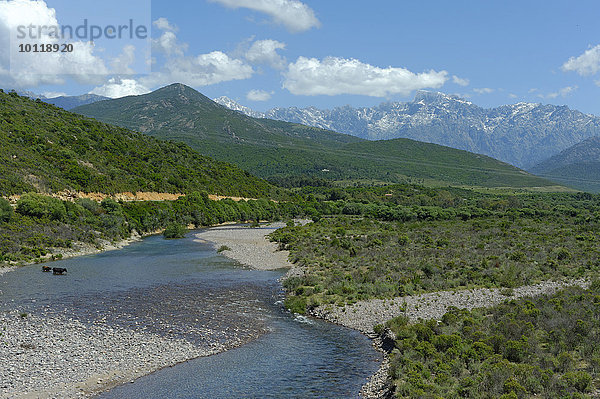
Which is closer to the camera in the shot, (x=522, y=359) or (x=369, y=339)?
(x=522, y=359)

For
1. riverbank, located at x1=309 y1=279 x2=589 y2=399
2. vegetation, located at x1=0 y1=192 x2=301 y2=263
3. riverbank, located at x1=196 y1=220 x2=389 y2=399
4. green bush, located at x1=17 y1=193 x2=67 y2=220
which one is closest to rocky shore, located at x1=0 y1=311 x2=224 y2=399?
riverbank, located at x1=196 y1=220 x2=389 y2=399

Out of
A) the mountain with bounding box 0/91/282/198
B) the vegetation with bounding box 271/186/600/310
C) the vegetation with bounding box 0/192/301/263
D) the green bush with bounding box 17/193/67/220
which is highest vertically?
the mountain with bounding box 0/91/282/198

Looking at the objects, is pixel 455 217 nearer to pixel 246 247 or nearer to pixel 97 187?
pixel 246 247

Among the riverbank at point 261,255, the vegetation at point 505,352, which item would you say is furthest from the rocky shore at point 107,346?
the vegetation at point 505,352

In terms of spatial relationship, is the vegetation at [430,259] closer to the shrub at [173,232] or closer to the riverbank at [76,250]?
the shrub at [173,232]

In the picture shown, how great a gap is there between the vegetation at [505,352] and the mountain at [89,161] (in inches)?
2812

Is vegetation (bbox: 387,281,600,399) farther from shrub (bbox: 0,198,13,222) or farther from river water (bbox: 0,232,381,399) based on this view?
shrub (bbox: 0,198,13,222)

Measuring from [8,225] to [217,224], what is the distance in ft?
209

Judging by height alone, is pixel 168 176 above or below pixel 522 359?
above

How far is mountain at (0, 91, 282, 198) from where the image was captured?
3278 inches

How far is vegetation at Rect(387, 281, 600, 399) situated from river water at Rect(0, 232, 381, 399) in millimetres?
3153

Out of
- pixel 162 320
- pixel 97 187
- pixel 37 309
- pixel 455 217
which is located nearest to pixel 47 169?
pixel 97 187

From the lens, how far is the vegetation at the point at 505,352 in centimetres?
2053

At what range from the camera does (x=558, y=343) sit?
82.7ft
